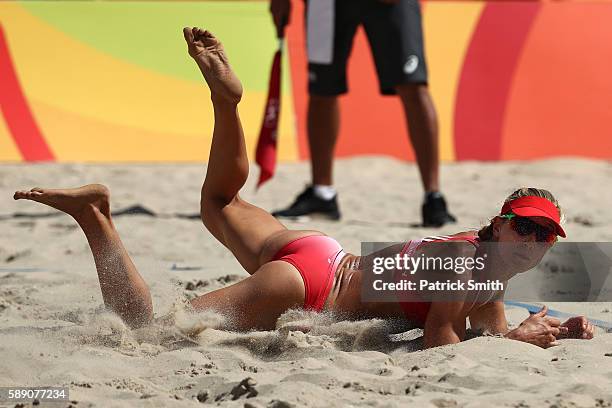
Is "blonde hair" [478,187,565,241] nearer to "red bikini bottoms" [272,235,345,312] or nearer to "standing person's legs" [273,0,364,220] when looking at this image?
"red bikini bottoms" [272,235,345,312]

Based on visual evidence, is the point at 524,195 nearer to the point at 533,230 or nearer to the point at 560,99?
the point at 533,230

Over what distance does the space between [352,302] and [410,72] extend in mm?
2328

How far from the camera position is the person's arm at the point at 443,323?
288 cm

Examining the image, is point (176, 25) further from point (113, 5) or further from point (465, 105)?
point (465, 105)

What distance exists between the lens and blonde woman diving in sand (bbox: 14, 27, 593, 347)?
2926mm

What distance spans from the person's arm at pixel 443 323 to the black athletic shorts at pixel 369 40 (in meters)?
2.48

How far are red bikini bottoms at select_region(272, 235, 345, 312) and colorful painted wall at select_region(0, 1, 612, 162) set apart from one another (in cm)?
377

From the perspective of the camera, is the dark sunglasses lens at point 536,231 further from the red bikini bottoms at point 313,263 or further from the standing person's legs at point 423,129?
the standing person's legs at point 423,129

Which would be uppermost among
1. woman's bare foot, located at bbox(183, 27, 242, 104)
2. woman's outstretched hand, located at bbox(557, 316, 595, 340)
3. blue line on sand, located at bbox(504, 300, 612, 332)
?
woman's bare foot, located at bbox(183, 27, 242, 104)

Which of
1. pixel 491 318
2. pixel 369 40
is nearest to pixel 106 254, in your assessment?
pixel 491 318

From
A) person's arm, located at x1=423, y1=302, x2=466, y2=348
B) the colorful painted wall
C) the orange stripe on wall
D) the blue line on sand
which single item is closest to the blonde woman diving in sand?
person's arm, located at x1=423, y1=302, x2=466, y2=348

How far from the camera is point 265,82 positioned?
7.05 m

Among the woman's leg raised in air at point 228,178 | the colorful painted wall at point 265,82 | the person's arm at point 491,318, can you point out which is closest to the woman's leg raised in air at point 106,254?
the woman's leg raised in air at point 228,178

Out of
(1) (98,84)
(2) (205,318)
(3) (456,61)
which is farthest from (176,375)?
(3) (456,61)
